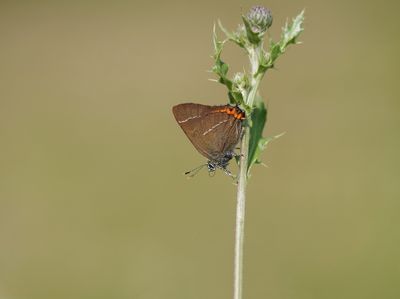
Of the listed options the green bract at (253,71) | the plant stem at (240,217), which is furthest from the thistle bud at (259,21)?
the plant stem at (240,217)

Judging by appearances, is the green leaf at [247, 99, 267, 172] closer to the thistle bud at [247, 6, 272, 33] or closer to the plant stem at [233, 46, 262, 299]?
the plant stem at [233, 46, 262, 299]

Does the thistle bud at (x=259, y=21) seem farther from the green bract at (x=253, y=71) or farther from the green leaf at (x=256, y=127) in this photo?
the green leaf at (x=256, y=127)

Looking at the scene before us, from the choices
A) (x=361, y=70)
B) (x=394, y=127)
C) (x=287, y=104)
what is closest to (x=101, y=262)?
(x=287, y=104)

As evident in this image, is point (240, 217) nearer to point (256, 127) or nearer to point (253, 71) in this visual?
point (256, 127)

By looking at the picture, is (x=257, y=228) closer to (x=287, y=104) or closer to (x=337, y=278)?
(x=337, y=278)

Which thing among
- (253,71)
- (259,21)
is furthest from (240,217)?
(259,21)
